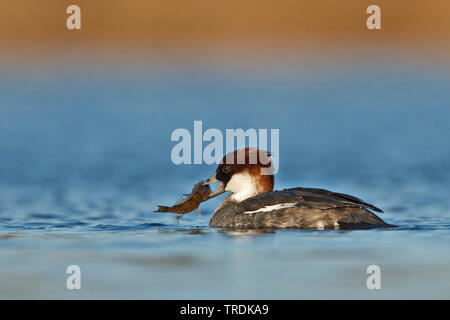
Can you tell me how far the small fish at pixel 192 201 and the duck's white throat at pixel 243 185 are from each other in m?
0.30

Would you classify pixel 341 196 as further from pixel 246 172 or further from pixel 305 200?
pixel 246 172

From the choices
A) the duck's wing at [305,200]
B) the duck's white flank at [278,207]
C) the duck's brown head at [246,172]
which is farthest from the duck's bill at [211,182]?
the duck's white flank at [278,207]

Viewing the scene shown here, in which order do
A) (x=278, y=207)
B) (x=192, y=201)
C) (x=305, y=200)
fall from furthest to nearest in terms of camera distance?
(x=192, y=201) → (x=278, y=207) → (x=305, y=200)

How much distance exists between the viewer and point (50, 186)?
14539mm

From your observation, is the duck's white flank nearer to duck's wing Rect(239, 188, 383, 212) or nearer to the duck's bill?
duck's wing Rect(239, 188, 383, 212)

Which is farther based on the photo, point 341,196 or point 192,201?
point 192,201

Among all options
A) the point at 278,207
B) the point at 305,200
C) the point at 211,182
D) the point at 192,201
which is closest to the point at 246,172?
the point at 211,182

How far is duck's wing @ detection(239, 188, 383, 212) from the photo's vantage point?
31.6 feet

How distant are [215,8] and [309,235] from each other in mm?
15767

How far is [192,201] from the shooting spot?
10.7 m

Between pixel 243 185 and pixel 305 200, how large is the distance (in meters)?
1.15

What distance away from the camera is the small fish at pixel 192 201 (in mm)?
10531

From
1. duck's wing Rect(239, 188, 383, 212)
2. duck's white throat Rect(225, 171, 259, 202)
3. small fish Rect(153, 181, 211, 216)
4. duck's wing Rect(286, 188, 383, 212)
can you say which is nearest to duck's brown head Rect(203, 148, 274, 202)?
duck's white throat Rect(225, 171, 259, 202)

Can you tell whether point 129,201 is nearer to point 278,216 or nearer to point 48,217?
point 48,217
